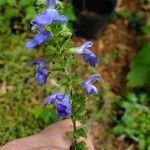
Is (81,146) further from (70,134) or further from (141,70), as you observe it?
(141,70)

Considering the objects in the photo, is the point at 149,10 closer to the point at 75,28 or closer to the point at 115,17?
the point at 115,17

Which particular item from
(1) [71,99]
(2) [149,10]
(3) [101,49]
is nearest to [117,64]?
(3) [101,49]

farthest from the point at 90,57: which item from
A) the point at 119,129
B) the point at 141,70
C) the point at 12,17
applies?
the point at 12,17

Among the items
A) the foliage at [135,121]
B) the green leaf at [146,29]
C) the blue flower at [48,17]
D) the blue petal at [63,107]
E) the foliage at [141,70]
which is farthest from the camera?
the green leaf at [146,29]

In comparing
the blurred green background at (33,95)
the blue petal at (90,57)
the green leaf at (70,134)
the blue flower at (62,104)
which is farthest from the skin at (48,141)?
the blurred green background at (33,95)

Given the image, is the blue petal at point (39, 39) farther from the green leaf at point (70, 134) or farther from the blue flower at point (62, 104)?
the green leaf at point (70, 134)

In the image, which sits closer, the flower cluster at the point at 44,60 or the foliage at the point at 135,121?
the flower cluster at the point at 44,60
